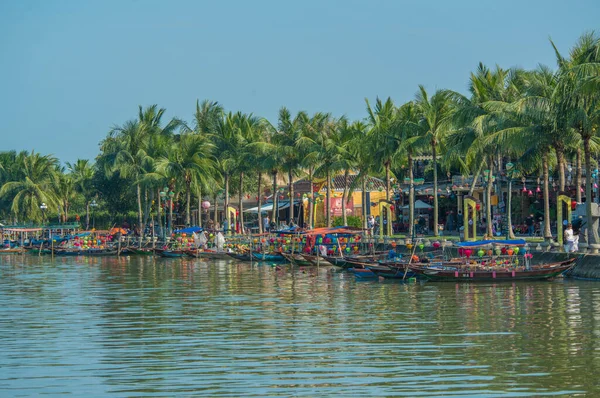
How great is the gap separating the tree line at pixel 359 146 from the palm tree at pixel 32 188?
12 cm

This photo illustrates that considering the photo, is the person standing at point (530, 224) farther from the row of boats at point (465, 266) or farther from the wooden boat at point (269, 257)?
the wooden boat at point (269, 257)

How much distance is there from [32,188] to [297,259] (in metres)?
44.1

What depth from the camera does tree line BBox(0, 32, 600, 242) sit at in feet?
136

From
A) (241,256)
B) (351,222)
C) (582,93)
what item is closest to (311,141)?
(351,222)

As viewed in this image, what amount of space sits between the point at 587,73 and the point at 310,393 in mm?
22976

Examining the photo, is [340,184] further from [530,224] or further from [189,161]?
[530,224]

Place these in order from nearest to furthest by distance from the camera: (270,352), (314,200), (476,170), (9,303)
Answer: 1. (270,352)
2. (9,303)
3. (476,170)
4. (314,200)

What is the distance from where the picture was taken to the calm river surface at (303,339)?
1814 cm

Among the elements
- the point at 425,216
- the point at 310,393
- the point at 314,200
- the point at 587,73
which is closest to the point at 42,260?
the point at 314,200

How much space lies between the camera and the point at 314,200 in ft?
253

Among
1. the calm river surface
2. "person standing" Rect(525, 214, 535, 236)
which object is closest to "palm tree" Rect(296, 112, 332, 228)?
"person standing" Rect(525, 214, 535, 236)

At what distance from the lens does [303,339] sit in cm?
2419

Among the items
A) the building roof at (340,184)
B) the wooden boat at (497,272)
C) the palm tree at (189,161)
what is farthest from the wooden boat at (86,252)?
the wooden boat at (497,272)

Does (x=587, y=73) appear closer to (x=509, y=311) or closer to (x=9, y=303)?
(x=509, y=311)
